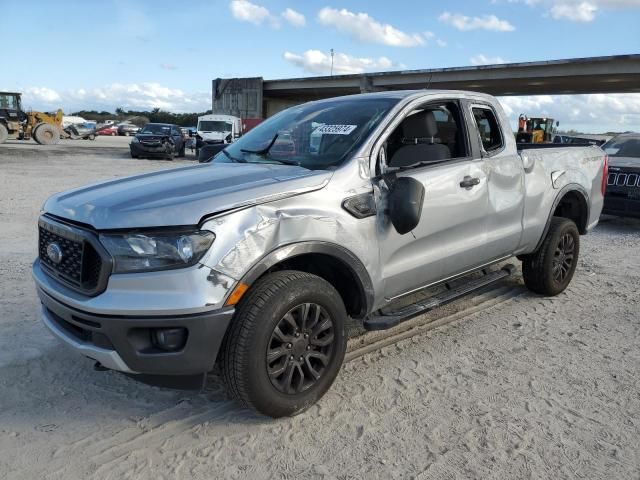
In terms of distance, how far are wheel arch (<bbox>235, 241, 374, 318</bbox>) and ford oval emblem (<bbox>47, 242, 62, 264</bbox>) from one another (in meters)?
1.06

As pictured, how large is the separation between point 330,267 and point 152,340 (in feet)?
3.92

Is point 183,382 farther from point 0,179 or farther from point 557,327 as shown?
point 0,179

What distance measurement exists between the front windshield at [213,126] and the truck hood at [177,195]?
26515mm

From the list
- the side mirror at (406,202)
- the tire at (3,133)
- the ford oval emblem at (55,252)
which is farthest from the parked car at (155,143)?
the side mirror at (406,202)

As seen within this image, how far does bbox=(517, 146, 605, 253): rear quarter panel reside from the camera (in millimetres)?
4719

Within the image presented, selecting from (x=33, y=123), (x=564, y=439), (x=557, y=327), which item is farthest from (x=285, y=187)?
(x=33, y=123)

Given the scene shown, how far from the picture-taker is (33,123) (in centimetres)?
3080

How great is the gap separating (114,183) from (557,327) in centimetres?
366

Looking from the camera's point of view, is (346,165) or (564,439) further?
(346,165)

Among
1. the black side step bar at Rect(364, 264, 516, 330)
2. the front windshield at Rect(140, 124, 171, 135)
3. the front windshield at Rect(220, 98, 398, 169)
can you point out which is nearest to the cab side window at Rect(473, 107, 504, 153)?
the front windshield at Rect(220, 98, 398, 169)

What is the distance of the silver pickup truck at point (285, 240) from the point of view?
2.61 m

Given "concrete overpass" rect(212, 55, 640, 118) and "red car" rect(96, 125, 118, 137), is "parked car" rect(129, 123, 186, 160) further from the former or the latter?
"red car" rect(96, 125, 118, 137)

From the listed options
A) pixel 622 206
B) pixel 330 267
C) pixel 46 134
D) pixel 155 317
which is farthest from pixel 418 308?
pixel 46 134

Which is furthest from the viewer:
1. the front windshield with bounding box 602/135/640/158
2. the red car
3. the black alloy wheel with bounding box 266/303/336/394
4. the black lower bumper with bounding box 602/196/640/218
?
the red car
